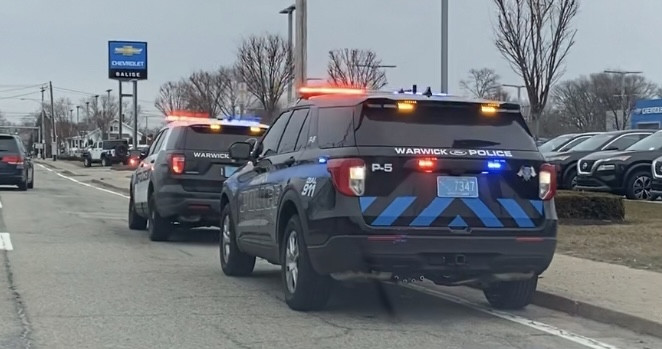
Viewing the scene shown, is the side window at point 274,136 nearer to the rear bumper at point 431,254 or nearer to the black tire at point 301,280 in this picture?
Answer: the black tire at point 301,280

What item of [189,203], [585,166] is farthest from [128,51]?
[189,203]

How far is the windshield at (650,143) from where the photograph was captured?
68.2ft

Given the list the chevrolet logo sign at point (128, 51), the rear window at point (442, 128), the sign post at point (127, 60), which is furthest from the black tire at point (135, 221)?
the chevrolet logo sign at point (128, 51)

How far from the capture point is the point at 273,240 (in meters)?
9.05

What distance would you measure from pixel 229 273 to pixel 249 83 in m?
30.0

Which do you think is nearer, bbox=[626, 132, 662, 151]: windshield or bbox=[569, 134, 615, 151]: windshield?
bbox=[626, 132, 662, 151]: windshield

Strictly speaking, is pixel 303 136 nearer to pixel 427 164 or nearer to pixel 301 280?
pixel 301 280

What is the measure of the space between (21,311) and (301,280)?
2.50 m

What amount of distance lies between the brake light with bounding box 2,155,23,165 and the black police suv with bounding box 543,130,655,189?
15.1m

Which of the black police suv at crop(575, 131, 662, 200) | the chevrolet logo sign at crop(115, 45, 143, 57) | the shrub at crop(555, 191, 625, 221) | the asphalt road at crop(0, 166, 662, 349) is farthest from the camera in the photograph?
the chevrolet logo sign at crop(115, 45, 143, 57)

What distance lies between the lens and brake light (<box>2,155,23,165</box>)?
27.3 metres

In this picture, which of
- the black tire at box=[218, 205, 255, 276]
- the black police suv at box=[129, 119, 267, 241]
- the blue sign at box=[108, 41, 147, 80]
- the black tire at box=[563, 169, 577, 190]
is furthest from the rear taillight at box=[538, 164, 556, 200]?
the blue sign at box=[108, 41, 147, 80]

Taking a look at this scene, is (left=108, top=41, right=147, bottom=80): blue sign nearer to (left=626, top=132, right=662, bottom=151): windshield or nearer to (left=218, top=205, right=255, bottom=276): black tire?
(left=626, top=132, right=662, bottom=151): windshield

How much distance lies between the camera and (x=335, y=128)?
8.19 meters
